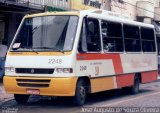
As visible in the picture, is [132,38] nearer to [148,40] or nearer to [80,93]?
[148,40]

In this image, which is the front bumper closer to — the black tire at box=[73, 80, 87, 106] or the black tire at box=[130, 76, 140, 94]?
the black tire at box=[73, 80, 87, 106]

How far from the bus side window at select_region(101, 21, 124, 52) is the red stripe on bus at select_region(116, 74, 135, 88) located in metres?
0.98

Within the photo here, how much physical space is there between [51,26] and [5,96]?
331 cm

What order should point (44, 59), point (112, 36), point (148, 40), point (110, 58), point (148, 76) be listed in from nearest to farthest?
point (44, 59), point (110, 58), point (112, 36), point (148, 76), point (148, 40)

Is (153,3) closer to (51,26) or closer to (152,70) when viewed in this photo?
(152,70)

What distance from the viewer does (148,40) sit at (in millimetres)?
19203

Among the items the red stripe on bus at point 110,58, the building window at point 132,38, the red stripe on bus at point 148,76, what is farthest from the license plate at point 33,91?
the red stripe on bus at point 148,76

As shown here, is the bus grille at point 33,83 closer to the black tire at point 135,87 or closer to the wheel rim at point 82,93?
the wheel rim at point 82,93

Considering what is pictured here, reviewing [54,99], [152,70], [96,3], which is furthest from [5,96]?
[96,3]

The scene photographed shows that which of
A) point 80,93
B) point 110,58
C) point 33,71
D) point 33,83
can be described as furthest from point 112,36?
point 33,83

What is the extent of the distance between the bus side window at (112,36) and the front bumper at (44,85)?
8.64 feet

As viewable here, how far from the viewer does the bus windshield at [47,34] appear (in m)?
12.9

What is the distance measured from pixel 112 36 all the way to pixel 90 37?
Answer: 1.88m

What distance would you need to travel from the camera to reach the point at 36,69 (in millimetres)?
12758
